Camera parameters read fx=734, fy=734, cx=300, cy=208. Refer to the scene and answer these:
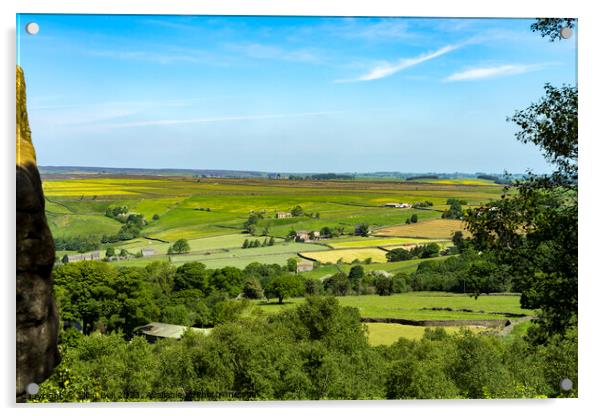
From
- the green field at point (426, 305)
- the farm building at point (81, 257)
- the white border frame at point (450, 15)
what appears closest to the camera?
the white border frame at point (450, 15)

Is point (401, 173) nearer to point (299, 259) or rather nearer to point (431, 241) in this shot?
point (431, 241)

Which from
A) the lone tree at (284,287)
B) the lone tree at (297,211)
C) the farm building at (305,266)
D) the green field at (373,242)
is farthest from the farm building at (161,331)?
the green field at (373,242)

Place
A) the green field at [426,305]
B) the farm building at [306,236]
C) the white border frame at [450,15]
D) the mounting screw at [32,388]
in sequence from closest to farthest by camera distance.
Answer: the mounting screw at [32,388]
the white border frame at [450,15]
the green field at [426,305]
the farm building at [306,236]

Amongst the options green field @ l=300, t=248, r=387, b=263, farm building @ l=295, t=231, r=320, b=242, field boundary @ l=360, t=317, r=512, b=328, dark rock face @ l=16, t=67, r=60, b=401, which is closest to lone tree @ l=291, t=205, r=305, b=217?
farm building @ l=295, t=231, r=320, b=242

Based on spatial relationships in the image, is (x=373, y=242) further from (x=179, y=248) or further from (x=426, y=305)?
(x=179, y=248)

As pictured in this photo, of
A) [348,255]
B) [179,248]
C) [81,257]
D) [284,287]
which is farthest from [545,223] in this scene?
[81,257]

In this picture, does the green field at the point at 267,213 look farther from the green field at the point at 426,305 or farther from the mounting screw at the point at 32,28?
the mounting screw at the point at 32,28

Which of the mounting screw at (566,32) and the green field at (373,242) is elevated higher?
the mounting screw at (566,32)

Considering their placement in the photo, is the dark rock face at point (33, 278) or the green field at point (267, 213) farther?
the green field at point (267, 213)
